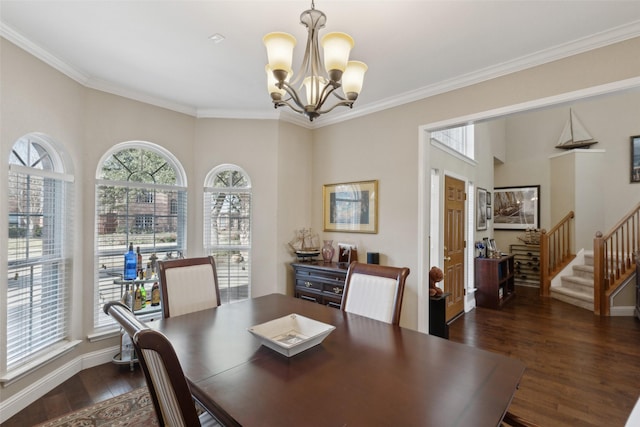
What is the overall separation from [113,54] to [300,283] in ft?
9.43

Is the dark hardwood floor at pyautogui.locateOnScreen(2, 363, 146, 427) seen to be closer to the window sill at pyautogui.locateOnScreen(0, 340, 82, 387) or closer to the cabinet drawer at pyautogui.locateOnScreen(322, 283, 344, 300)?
the window sill at pyautogui.locateOnScreen(0, 340, 82, 387)

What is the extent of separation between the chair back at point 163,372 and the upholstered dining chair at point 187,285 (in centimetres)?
122

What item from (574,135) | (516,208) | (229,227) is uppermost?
(574,135)

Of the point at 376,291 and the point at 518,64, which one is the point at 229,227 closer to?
the point at 376,291

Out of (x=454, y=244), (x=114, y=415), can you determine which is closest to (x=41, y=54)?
(x=114, y=415)

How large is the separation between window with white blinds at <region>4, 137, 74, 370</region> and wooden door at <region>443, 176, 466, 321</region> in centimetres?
423

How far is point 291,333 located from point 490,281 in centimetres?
434

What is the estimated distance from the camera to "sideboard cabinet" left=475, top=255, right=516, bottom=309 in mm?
4805

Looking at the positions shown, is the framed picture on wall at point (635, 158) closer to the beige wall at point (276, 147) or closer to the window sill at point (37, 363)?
the beige wall at point (276, 147)

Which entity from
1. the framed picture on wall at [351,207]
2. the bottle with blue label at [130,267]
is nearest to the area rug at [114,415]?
the bottle with blue label at [130,267]

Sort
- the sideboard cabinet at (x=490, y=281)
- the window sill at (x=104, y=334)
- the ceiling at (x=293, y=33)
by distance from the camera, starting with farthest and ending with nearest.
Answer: the sideboard cabinet at (x=490, y=281) < the window sill at (x=104, y=334) < the ceiling at (x=293, y=33)

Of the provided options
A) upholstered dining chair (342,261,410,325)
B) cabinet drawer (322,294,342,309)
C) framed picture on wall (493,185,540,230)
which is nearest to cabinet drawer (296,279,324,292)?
cabinet drawer (322,294,342,309)

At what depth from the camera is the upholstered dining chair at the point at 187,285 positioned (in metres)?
2.21

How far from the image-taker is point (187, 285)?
234cm
